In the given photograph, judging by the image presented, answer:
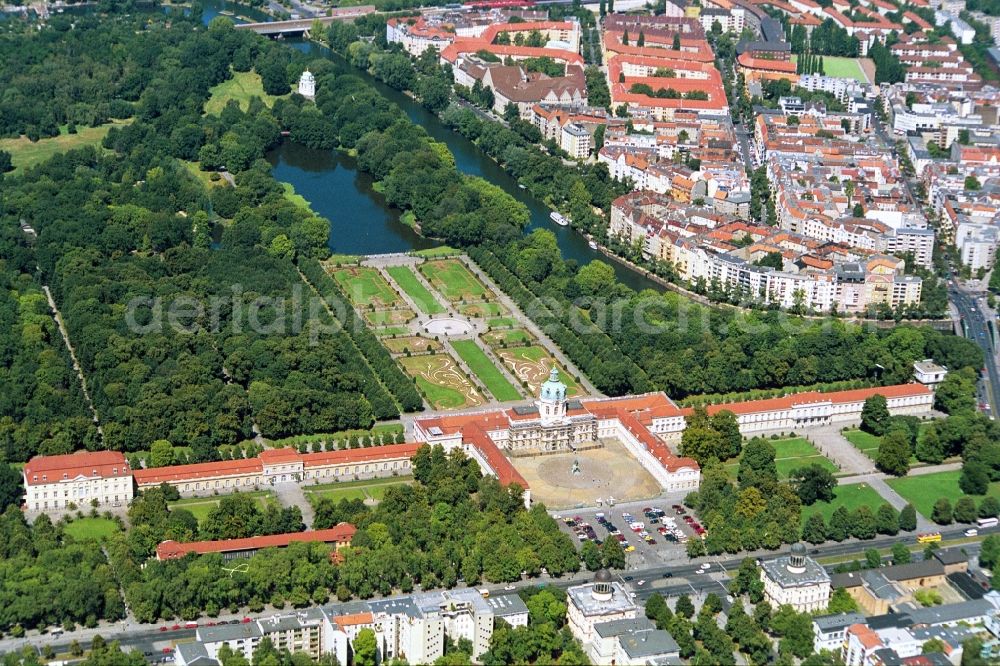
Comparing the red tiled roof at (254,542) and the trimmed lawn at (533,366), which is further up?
the red tiled roof at (254,542)

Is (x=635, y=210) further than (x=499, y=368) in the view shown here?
Yes

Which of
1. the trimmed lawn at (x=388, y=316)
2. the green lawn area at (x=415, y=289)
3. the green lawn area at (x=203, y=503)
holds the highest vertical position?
the green lawn area at (x=203, y=503)

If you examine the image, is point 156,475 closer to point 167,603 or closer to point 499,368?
point 167,603

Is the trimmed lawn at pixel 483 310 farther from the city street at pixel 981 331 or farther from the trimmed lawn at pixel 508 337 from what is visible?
the city street at pixel 981 331

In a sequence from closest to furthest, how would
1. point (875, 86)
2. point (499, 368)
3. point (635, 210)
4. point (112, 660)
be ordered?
point (112, 660), point (499, 368), point (635, 210), point (875, 86)

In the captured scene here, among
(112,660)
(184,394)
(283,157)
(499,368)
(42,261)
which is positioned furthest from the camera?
(283,157)

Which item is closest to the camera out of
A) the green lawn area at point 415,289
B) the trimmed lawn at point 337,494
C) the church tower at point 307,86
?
the trimmed lawn at point 337,494

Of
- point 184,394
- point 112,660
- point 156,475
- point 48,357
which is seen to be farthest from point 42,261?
point 112,660

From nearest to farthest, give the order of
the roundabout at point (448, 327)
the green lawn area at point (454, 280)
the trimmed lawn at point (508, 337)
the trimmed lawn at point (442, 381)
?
the trimmed lawn at point (442, 381) → the trimmed lawn at point (508, 337) → the roundabout at point (448, 327) → the green lawn area at point (454, 280)

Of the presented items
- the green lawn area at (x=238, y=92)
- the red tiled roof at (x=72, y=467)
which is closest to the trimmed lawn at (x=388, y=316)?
the red tiled roof at (x=72, y=467)
